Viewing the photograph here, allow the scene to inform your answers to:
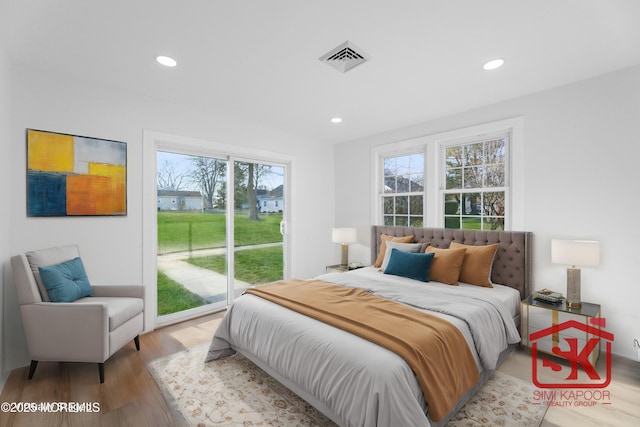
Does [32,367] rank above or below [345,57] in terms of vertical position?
below

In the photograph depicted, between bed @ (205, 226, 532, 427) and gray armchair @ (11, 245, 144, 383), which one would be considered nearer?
bed @ (205, 226, 532, 427)

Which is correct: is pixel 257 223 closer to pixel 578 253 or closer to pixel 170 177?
pixel 170 177

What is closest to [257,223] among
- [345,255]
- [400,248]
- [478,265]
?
[345,255]

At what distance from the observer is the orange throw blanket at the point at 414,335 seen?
63.6 inches

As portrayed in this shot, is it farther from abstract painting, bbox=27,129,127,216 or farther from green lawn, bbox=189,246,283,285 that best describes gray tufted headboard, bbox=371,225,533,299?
abstract painting, bbox=27,129,127,216

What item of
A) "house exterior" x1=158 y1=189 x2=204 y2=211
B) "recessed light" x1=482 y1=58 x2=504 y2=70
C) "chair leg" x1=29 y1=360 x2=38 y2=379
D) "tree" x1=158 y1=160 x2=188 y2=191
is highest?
"recessed light" x1=482 y1=58 x2=504 y2=70

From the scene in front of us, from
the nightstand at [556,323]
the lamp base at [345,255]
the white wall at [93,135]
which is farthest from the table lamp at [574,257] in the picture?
the white wall at [93,135]

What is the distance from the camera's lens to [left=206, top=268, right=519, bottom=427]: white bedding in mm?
1482

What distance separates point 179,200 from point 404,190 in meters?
3.13

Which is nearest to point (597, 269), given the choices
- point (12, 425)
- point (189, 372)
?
point (189, 372)

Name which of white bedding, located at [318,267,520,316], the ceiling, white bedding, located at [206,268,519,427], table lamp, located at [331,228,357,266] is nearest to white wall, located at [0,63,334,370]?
the ceiling

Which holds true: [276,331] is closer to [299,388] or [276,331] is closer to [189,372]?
[299,388]

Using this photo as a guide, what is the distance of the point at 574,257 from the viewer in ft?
8.50

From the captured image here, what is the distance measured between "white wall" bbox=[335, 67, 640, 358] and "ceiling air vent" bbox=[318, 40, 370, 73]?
1.96 meters
